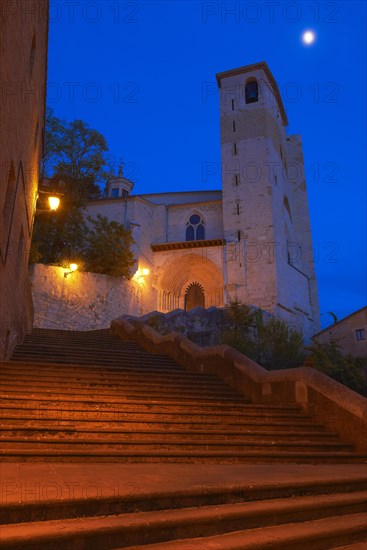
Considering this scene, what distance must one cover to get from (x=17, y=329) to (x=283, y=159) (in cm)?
2744

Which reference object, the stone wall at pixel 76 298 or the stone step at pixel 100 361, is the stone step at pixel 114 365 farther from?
the stone wall at pixel 76 298

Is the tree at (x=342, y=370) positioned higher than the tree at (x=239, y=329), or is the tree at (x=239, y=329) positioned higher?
the tree at (x=239, y=329)

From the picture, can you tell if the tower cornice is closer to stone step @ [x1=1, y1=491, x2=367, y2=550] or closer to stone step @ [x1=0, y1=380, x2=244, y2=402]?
stone step @ [x1=0, y1=380, x2=244, y2=402]

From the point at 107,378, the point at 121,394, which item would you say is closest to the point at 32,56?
the point at 107,378

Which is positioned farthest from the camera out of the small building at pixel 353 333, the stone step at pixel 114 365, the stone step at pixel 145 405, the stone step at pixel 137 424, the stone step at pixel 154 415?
the small building at pixel 353 333

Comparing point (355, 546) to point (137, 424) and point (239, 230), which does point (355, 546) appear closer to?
point (137, 424)

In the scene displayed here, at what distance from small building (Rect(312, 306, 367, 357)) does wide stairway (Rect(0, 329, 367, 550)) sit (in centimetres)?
1288

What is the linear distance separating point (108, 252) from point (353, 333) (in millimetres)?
13463

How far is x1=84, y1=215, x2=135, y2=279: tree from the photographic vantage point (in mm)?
24078

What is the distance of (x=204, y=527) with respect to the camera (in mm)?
2746

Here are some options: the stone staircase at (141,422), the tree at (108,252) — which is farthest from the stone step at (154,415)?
the tree at (108,252)

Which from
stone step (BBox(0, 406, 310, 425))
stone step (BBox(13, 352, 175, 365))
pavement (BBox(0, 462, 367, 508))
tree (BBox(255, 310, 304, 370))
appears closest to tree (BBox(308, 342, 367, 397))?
tree (BBox(255, 310, 304, 370))

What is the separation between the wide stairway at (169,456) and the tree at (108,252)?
15.1 meters

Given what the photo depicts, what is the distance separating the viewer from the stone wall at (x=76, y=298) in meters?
20.3
